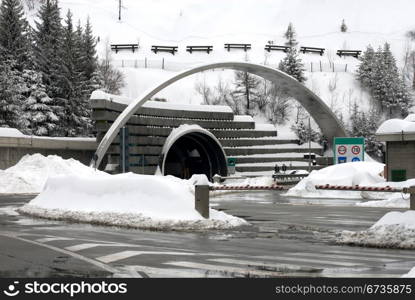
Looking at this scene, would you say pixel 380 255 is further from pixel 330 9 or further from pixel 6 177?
pixel 330 9

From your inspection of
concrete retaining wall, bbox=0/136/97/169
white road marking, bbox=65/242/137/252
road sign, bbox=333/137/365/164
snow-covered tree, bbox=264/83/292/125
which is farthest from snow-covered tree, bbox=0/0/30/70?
white road marking, bbox=65/242/137/252

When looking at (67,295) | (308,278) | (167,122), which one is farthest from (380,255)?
(167,122)

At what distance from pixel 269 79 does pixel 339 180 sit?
114ft

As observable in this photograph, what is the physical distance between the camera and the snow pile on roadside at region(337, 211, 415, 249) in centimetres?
1295

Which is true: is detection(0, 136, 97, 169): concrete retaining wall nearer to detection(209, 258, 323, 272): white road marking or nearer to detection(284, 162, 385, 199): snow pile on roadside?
Result: detection(284, 162, 385, 199): snow pile on roadside

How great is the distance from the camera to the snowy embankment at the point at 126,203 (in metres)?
17.1

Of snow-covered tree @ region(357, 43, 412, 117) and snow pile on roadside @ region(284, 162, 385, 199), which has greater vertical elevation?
snow-covered tree @ region(357, 43, 412, 117)

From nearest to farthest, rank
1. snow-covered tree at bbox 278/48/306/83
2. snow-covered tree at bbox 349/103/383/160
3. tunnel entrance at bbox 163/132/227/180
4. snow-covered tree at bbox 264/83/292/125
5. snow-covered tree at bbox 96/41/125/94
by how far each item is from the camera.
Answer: tunnel entrance at bbox 163/132/227/180 < snow-covered tree at bbox 96/41/125/94 < snow-covered tree at bbox 349/103/383/160 < snow-covered tree at bbox 264/83/292/125 < snow-covered tree at bbox 278/48/306/83

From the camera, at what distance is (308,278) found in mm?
8922

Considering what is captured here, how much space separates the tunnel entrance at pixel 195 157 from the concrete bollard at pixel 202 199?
1669 inches

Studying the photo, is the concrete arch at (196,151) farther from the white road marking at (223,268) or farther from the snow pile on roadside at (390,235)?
the white road marking at (223,268)

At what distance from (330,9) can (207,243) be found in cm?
16110

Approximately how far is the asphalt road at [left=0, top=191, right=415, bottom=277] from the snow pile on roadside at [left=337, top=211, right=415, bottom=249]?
37 cm

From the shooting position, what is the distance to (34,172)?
1458 inches
